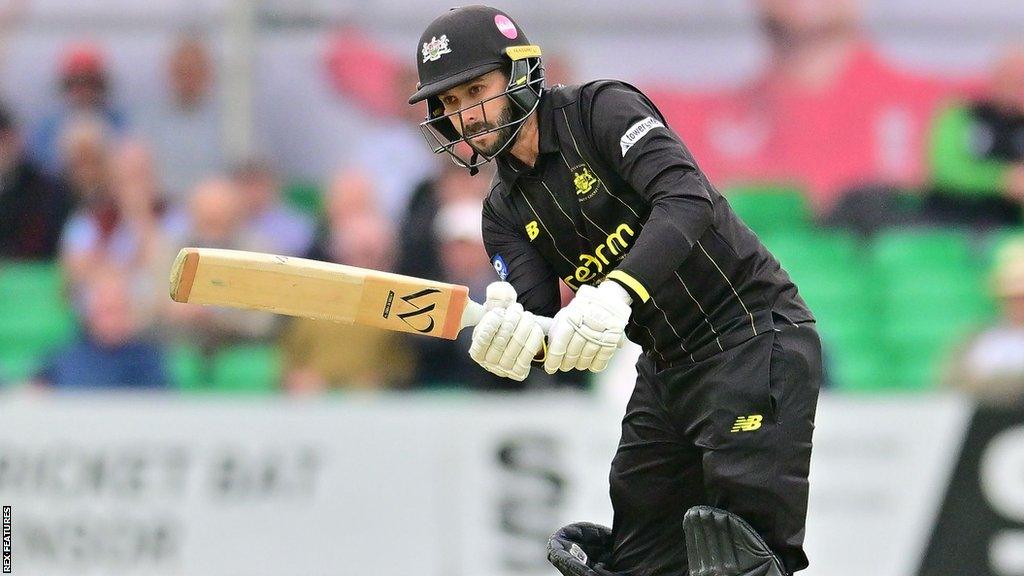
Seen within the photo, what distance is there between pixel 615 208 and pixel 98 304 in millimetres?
4550

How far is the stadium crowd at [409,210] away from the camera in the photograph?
784cm

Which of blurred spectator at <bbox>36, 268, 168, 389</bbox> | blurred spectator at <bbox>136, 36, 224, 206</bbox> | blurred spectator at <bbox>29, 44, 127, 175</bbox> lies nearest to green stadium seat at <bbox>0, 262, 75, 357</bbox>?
blurred spectator at <bbox>36, 268, 168, 389</bbox>

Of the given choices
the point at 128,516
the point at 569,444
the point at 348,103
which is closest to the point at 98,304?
the point at 128,516

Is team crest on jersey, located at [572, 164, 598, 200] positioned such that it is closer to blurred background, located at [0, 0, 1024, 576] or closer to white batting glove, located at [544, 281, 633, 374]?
white batting glove, located at [544, 281, 633, 374]

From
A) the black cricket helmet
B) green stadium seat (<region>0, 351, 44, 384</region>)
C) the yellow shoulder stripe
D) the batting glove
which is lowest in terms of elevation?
green stadium seat (<region>0, 351, 44, 384</region>)

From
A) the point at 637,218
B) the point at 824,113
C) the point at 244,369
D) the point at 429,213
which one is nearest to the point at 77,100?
the point at 244,369

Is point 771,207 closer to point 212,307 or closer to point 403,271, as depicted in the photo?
point 403,271

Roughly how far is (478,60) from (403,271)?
3893mm

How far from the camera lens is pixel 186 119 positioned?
9070 millimetres

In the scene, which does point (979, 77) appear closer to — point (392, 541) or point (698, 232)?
point (392, 541)

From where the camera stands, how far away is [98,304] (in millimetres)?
7918

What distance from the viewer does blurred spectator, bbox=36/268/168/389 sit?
25.6 ft

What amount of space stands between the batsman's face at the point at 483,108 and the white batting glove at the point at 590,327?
545 mm

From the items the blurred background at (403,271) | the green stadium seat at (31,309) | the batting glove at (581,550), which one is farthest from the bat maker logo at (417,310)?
the green stadium seat at (31,309)
